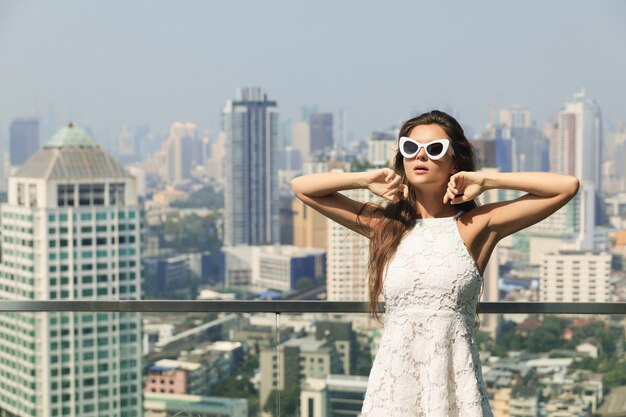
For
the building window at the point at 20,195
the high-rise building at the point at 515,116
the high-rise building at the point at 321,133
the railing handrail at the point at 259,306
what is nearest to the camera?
the railing handrail at the point at 259,306

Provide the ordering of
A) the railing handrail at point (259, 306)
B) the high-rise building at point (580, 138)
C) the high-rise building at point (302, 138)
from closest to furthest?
the railing handrail at point (259, 306) → the high-rise building at point (580, 138) → the high-rise building at point (302, 138)

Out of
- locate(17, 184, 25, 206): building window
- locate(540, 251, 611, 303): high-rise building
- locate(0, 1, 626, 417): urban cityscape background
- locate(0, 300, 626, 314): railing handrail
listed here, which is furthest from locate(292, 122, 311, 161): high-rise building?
locate(0, 300, 626, 314): railing handrail

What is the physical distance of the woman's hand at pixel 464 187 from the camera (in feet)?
4.80

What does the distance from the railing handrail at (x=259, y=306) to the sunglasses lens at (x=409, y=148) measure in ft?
1.82

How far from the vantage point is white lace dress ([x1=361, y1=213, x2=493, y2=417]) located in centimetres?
144

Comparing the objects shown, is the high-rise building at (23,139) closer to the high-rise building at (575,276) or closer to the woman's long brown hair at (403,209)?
the high-rise building at (575,276)

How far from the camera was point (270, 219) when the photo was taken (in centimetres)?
6194

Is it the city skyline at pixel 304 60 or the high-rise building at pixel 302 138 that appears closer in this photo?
the city skyline at pixel 304 60

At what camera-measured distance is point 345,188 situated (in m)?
1.53

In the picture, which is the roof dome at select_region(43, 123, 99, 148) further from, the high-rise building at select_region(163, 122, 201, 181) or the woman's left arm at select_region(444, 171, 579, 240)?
the woman's left arm at select_region(444, 171, 579, 240)

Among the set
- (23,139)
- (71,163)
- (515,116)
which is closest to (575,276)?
(515,116)

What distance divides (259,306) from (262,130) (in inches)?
2535

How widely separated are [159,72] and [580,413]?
2700 inches

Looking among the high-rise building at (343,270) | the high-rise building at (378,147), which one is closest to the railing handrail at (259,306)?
the high-rise building at (343,270)
